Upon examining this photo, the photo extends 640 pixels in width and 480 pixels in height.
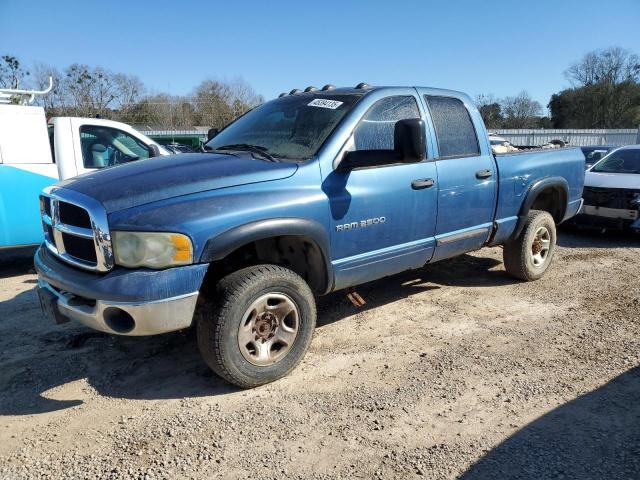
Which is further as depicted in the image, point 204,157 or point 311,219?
point 204,157

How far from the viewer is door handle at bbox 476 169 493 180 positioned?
14.6ft

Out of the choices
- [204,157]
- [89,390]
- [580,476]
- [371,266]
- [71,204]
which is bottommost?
[580,476]

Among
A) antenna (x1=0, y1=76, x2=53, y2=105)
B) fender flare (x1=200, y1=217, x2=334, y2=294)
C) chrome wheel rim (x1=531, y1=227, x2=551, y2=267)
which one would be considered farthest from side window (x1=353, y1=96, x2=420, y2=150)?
antenna (x1=0, y1=76, x2=53, y2=105)

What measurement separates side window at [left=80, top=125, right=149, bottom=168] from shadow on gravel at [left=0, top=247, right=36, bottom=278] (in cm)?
162

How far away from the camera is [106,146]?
673cm

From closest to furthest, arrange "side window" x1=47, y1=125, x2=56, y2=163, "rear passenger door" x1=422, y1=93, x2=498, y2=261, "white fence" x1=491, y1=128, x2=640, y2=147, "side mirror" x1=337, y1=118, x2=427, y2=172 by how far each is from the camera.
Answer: "side mirror" x1=337, y1=118, x2=427, y2=172
"rear passenger door" x1=422, y1=93, x2=498, y2=261
"side window" x1=47, y1=125, x2=56, y2=163
"white fence" x1=491, y1=128, x2=640, y2=147

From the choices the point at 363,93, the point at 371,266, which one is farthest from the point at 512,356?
the point at 363,93

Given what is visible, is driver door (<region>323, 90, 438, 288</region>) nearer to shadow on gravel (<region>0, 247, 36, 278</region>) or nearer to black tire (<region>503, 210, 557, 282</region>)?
black tire (<region>503, 210, 557, 282</region>)

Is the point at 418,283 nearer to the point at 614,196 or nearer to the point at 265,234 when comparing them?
the point at 265,234

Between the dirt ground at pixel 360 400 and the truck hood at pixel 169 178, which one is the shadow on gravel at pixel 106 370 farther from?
the truck hood at pixel 169 178

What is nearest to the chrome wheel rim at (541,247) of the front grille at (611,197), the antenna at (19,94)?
the front grille at (611,197)

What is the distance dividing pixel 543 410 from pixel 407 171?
194 cm

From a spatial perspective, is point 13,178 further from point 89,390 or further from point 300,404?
point 300,404

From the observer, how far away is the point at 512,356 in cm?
372
